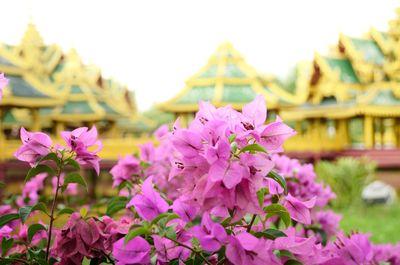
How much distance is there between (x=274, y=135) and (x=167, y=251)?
0.30m

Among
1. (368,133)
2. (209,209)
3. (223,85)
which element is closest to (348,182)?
(368,133)

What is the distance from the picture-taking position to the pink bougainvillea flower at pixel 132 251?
1.08 meters

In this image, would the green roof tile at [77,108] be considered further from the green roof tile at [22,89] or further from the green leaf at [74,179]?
the green leaf at [74,179]

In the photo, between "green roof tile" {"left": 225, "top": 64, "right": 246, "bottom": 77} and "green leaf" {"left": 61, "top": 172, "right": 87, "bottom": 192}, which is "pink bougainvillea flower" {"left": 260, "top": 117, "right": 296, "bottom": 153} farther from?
"green roof tile" {"left": 225, "top": 64, "right": 246, "bottom": 77}

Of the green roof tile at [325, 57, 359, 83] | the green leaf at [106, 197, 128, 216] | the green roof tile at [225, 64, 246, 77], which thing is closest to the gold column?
the green roof tile at [325, 57, 359, 83]

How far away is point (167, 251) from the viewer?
3.81ft

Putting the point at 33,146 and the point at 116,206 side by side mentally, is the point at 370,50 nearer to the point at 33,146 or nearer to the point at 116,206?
the point at 116,206

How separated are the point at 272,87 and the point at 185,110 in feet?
9.35

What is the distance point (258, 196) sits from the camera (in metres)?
1.10

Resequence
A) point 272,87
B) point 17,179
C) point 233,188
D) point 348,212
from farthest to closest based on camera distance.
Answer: point 272,87 → point 17,179 → point 348,212 → point 233,188

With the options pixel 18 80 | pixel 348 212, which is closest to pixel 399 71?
pixel 348 212

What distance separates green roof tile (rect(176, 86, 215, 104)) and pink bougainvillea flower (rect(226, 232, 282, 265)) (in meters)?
15.3

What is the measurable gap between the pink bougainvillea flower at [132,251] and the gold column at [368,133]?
1616 cm

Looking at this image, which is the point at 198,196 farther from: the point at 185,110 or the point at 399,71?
the point at 399,71
